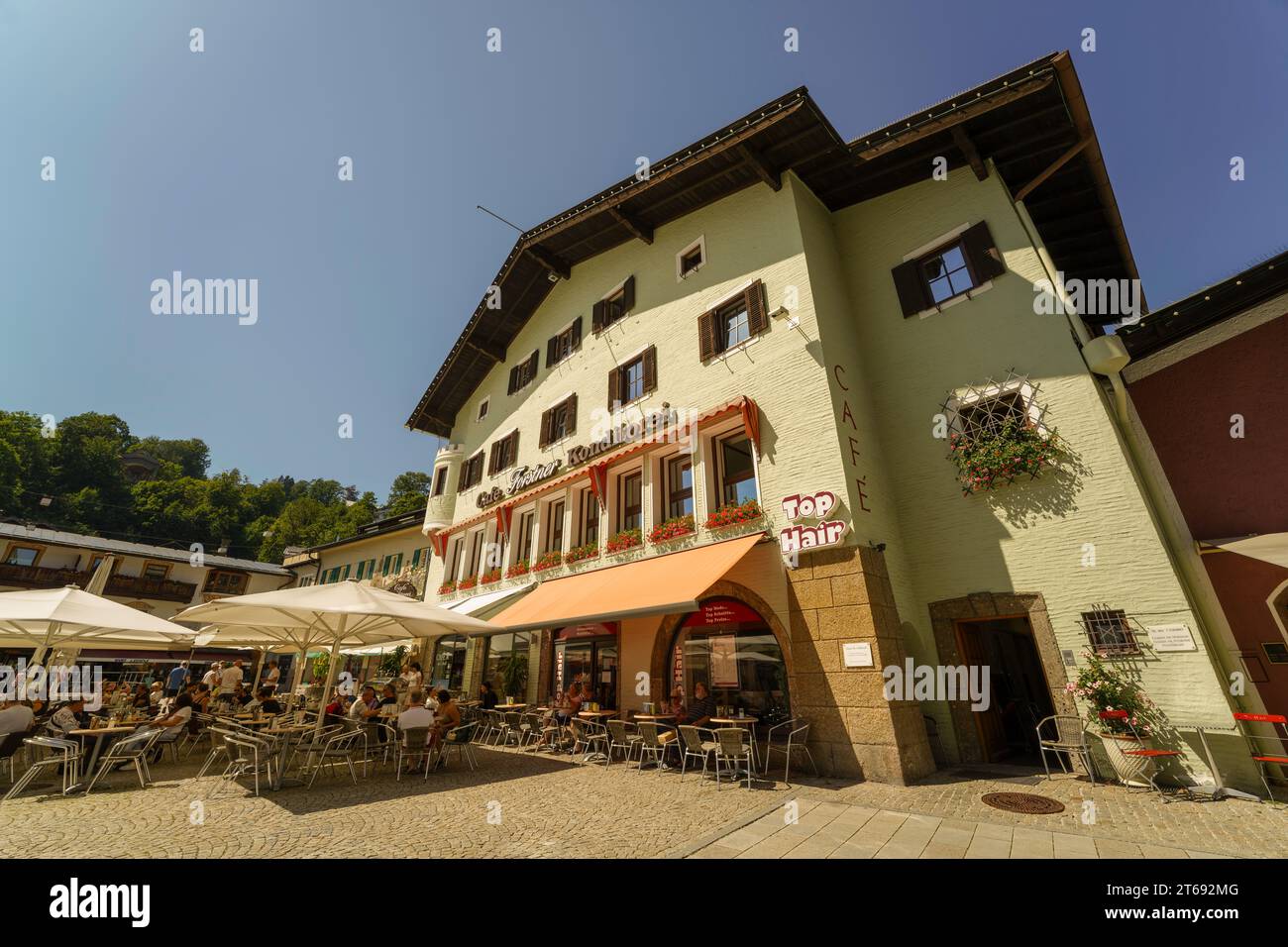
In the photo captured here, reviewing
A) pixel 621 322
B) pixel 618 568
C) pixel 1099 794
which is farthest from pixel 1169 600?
pixel 621 322

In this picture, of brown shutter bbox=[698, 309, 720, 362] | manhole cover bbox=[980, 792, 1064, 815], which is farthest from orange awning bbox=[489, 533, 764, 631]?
brown shutter bbox=[698, 309, 720, 362]

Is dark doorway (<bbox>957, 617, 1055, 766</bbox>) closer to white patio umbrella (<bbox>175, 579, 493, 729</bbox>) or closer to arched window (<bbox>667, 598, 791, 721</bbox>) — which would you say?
arched window (<bbox>667, 598, 791, 721</bbox>)

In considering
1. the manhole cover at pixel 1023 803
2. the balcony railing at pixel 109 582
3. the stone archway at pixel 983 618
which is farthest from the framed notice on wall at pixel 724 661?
the balcony railing at pixel 109 582

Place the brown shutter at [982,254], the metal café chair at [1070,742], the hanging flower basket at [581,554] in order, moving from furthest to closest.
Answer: the hanging flower basket at [581,554]
the brown shutter at [982,254]
the metal café chair at [1070,742]

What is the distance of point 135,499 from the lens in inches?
1864

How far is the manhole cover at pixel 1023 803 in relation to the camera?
237 inches

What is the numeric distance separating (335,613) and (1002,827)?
→ 361 inches

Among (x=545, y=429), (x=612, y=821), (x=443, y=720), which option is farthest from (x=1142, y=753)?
(x=545, y=429)

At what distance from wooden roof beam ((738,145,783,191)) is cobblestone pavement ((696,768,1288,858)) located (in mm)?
12361

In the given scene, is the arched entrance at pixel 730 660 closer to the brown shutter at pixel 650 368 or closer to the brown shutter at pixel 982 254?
the brown shutter at pixel 650 368

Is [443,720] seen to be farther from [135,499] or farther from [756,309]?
[135,499]

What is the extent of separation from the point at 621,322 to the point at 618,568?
729cm

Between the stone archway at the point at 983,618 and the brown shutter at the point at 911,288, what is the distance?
598 centimetres
